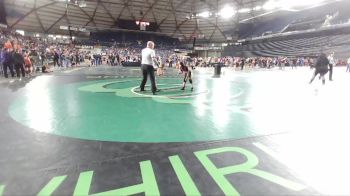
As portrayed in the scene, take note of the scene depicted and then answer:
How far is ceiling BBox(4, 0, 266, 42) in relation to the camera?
34406 millimetres

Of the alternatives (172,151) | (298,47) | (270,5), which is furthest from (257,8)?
(172,151)

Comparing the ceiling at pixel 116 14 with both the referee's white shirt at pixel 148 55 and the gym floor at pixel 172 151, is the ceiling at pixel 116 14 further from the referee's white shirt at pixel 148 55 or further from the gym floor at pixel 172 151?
the gym floor at pixel 172 151

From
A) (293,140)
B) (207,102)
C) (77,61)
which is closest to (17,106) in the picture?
(207,102)

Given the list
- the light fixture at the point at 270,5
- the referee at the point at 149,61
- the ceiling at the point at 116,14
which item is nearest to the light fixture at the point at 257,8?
the ceiling at the point at 116,14

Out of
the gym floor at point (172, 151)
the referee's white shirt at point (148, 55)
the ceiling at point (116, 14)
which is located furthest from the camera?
the ceiling at point (116, 14)

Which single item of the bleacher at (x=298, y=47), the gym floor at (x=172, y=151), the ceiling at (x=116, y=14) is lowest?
the gym floor at (x=172, y=151)

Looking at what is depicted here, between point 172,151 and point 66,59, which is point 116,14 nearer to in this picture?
point 66,59

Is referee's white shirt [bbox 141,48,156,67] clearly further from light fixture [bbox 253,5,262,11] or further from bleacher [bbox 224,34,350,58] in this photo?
Answer: light fixture [bbox 253,5,262,11]

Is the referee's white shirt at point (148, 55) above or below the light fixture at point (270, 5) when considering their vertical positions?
below

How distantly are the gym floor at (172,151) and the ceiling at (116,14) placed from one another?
30.9 meters

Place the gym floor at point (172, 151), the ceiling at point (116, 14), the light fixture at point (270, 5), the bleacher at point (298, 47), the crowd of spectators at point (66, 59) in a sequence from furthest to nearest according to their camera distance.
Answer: the ceiling at point (116, 14)
the light fixture at point (270, 5)
the bleacher at point (298, 47)
the crowd of spectators at point (66, 59)
the gym floor at point (172, 151)

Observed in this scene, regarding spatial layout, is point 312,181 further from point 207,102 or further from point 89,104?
point 89,104

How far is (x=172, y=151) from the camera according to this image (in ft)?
9.93

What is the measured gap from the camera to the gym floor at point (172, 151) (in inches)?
87.8
